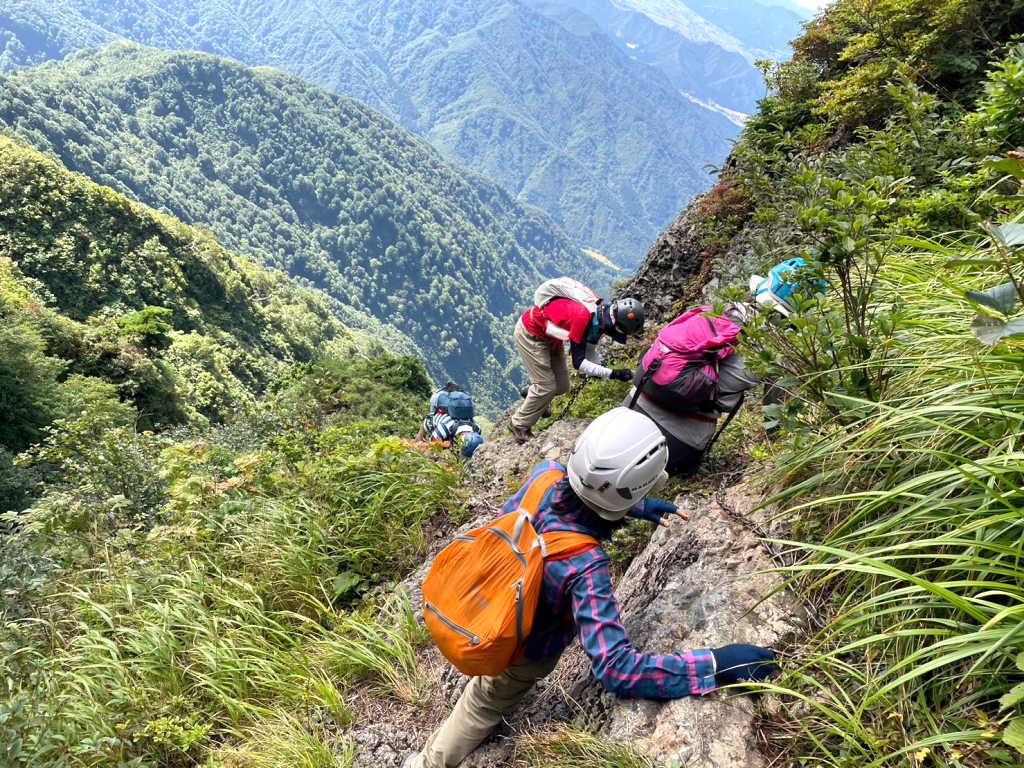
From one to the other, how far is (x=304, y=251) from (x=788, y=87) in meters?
186

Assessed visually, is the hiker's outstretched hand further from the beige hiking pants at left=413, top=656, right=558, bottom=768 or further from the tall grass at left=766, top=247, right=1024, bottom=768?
the beige hiking pants at left=413, top=656, right=558, bottom=768

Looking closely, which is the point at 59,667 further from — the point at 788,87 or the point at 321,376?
the point at 788,87

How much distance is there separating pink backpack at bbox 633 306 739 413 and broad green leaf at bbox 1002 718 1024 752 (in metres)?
2.68

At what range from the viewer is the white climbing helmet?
7.44 feet

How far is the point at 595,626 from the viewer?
221 centimetres

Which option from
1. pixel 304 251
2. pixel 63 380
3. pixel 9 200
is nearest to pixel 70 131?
pixel 304 251

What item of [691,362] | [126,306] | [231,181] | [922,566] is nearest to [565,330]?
[691,362]

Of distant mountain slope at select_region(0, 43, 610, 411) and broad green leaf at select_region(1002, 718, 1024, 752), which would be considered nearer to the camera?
broad green leaf at select_region(1002, 718, 1024, 752)

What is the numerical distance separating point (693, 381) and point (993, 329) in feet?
8.11

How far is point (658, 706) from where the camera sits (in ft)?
7.19

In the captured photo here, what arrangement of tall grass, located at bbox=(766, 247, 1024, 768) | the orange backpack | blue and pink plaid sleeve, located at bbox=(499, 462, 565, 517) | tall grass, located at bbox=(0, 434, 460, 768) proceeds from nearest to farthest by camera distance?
tall grass, located at bbox=(766, 247, 1024, 768), the orange backpack, blue and pink plaid sleeve, located at bbox=(499, 462, 565, 517), tall grass, located at bbox=(0, 434, 460, 768)

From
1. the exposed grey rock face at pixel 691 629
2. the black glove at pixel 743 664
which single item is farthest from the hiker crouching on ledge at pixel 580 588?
the exposed grey rock face at pixel 691 629

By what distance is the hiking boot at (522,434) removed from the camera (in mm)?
6637

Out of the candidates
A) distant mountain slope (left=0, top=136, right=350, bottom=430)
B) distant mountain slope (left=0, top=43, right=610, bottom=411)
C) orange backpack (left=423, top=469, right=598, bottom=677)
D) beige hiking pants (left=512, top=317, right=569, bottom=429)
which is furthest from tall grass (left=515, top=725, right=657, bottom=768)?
distant mountain slope (left=0, top=43, right=610, bottom=411)
